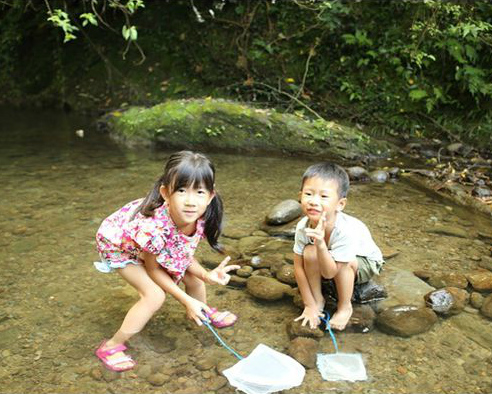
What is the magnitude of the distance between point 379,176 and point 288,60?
12.8ft

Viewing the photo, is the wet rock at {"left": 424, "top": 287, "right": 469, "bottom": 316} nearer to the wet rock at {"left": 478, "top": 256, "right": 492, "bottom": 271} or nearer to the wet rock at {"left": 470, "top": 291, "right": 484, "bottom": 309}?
the wet rock at {"left": 470, "top": 291, "right": 484, "bottom": 309}

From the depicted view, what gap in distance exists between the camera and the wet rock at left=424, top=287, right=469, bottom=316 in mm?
2748

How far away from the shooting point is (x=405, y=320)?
103 inches

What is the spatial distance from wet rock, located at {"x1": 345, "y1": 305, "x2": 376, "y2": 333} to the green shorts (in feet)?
0.61

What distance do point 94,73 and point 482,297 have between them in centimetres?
943

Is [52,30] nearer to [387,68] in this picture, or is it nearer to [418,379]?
[387,68]

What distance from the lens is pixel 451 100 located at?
698 centimetres

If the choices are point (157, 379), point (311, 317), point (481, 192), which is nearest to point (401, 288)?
point (311, 317)

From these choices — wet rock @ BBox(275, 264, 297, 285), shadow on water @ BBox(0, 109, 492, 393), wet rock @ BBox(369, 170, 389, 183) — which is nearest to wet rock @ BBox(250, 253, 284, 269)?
wet rock @ BBox(275, 264, 297, 285)

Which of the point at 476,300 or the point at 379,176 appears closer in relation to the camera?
the point at 476,300

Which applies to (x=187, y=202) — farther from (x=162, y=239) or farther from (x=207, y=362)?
(x=207, y=362)

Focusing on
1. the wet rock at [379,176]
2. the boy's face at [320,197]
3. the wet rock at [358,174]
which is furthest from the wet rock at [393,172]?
the boy's face at [320,197]

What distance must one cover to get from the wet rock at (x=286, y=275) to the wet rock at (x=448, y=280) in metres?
0.94

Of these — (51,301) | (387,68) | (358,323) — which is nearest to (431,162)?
(387,68)
